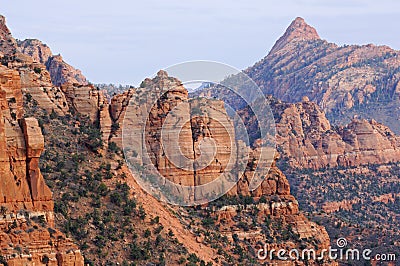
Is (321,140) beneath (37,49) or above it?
beneath

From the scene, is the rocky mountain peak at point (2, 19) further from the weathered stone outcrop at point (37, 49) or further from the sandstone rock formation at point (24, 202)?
the weathered stone outcrop at point (37, 49)

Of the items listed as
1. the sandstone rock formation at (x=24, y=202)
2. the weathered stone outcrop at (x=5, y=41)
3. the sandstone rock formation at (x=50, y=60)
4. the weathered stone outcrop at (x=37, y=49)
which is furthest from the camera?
the weathered stone outcrop at (x=37, y=49)

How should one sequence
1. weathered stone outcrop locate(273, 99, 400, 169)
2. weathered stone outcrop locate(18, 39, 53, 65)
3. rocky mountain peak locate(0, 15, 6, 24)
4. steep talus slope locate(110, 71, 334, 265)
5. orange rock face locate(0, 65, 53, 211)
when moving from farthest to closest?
weathered stone outcrop locate(273, 99, 400, 169), weathered stone outcrop locate(18, 39, 53, 65), rocky mountain peak locate(0, 15, 6, 24), steep talus slope locate(110, 71, 334, 265), orange rock face locate(0, 65, 53, 211)

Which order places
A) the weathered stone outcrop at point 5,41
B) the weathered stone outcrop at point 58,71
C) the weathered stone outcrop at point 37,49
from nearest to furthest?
the weathered stone outcrop at point 5,41 < the weathered stone outcrop at point 58,71 < the weathered stone outcrop at point 37,49

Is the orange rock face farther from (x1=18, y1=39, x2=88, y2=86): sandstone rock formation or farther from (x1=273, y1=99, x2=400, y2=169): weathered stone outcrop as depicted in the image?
(x1=273, y1=99, x2=400, y2=169): weathered stone outcrop

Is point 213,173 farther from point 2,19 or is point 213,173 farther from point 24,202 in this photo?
point 24,202

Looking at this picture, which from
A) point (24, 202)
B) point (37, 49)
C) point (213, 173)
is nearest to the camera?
point (24, 202)

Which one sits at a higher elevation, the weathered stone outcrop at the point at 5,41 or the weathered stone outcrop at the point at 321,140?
the weathered stone outcrop at the point at 5,41

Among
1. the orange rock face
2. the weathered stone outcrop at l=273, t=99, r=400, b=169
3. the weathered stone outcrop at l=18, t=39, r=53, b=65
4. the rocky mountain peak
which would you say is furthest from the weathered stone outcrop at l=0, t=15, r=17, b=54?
the weathered stone outcrop at l=273, t=99, r=400, b=169

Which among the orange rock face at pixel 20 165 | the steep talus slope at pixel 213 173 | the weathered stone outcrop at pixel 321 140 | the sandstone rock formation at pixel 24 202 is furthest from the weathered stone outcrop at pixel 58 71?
the sandstone rock formation at pixel 24 202

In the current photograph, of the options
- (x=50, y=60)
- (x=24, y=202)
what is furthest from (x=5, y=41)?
(x=50, y=60)

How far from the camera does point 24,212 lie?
64.0 metres

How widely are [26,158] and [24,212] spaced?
278 cm

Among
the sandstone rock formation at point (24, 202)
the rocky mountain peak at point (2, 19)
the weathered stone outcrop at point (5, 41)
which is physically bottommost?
the sandstone rock formation at point (24, 202)
